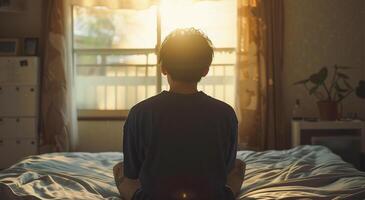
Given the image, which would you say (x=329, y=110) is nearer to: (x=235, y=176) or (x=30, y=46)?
(x=235, y=176)

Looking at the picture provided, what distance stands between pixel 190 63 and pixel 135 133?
9.4 inches

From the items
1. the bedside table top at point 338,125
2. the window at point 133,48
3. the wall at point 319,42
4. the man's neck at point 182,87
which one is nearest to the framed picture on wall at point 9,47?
the window at point 133,48

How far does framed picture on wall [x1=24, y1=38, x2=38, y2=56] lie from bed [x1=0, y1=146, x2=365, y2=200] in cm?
188

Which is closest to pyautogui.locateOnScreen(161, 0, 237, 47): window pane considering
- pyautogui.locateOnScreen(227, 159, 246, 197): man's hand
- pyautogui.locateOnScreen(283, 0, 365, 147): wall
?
pyautogui.locateOnScreen(283, 0, 365, 147): wall

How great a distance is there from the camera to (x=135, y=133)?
1174 millimetres

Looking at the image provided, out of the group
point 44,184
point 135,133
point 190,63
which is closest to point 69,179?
point 44,184

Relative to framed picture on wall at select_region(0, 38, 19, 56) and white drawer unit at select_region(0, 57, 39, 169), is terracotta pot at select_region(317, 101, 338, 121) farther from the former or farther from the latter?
framed picture on wall at select_region(0, 38, 19, 56)

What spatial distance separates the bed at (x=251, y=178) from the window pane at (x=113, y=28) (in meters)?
2.08

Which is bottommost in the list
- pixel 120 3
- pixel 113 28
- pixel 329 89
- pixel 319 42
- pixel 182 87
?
pixel 329 89

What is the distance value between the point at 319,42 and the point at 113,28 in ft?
6.65

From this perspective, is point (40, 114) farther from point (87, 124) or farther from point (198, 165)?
point (198, 165)

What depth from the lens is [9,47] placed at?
4.09 m

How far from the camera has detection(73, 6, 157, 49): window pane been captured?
4.34 metres

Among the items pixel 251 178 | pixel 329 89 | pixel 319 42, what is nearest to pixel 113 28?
pixel 319 42
